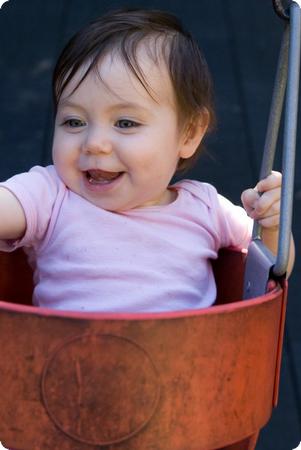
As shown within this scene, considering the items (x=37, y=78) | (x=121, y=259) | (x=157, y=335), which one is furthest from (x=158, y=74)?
(x=37, y=78)

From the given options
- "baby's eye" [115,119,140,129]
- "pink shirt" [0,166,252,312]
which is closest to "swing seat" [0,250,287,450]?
"pink shirt" [0,166,252,312]

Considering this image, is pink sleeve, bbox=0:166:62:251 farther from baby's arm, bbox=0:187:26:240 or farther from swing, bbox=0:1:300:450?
swing, bbox=0:1:300:450

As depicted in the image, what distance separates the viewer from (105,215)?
129cm

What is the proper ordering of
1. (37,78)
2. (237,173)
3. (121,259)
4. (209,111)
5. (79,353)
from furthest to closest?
(37,78) < (237,173) < (209,111) < (121,259) < (79,353)

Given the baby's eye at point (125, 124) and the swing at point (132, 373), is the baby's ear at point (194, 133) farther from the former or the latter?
the swing at point (132, 373)

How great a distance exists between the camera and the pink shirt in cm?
124

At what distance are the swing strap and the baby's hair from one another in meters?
0.13

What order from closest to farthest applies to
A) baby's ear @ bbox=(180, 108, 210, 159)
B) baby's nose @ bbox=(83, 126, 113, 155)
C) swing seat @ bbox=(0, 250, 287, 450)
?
swing seat @ bbox=(0, 250, 287, 450), baby's nose @ bbox=(83, 126, 113, 155), baby's ear @ bbox=(180, 108, 210, 159)

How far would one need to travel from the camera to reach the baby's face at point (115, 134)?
4.08ft

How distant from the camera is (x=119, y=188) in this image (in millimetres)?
1271

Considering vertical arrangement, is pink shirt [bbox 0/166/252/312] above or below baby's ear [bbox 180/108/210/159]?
below

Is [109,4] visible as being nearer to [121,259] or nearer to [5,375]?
[121,259]

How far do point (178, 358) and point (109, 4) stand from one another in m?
Result: 2.01

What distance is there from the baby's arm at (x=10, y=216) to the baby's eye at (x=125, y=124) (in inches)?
6.2
